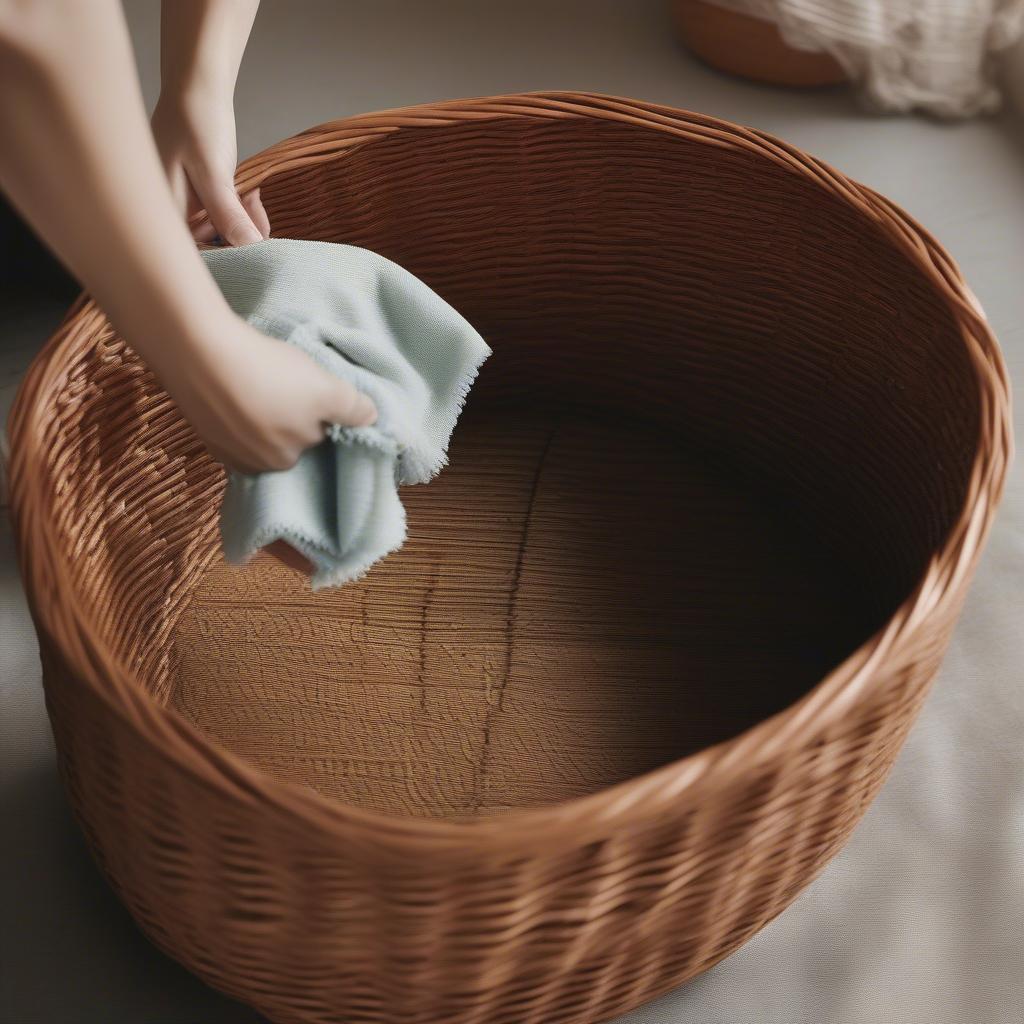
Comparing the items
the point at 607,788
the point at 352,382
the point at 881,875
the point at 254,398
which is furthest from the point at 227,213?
the point at 881,875

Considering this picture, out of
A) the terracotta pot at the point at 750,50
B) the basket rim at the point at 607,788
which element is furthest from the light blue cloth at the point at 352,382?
the terracotta pot at the point at 750,50

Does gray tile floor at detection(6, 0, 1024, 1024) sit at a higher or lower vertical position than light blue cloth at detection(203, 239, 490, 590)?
lower

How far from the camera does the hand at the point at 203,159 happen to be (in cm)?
87

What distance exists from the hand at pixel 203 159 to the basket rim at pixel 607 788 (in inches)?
2.2

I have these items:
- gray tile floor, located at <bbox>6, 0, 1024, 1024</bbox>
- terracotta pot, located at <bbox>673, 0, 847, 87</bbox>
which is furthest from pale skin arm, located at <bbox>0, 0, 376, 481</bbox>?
terracotta pot, located at <bbox>673, 0, 847, 87</bbox>

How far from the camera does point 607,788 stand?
2.46ft

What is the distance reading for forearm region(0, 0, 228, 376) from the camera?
494mm

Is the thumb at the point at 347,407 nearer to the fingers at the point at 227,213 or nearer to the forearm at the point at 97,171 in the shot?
the forearm at the point at 97,171

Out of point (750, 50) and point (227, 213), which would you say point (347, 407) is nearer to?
point (227, 213)

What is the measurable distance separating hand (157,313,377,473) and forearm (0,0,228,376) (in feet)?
0.06

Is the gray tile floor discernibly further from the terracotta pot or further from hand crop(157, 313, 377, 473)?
hand crop(157, 313, 377, 473)

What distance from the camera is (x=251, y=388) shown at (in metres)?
0.62

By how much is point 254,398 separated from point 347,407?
0.09 meters

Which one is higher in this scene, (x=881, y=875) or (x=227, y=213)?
(x=227, y=213)
